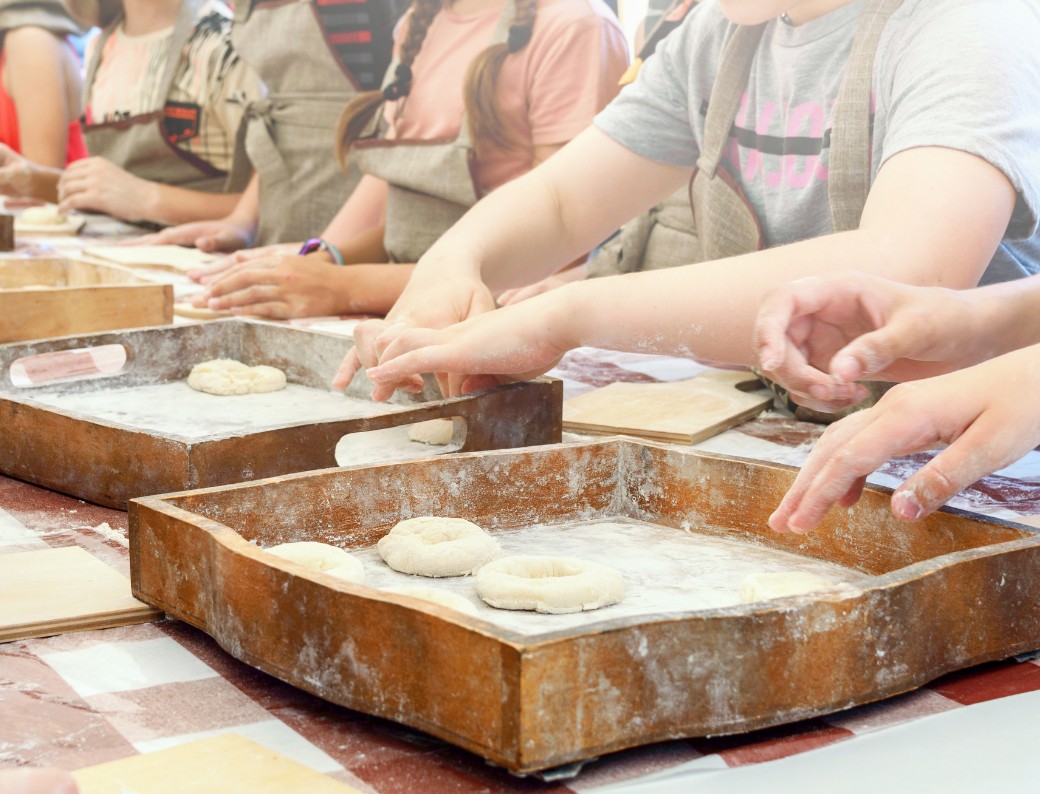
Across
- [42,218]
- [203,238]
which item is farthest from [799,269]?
[42,218]

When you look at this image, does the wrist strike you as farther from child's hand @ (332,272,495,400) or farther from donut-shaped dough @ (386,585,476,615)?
donut-shaped dough @ (386,585,476,615)

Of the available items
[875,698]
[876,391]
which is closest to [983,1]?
[876,391]

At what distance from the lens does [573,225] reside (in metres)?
2.24

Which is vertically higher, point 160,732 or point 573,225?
point 573,225

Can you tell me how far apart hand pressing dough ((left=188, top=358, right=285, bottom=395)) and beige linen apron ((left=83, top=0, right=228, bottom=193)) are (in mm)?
3125

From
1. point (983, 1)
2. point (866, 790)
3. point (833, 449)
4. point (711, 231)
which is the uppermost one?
point (983, 1)

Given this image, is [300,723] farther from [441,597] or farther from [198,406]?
[198,406]

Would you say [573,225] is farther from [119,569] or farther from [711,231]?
[119,569]

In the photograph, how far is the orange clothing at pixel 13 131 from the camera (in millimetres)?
6008

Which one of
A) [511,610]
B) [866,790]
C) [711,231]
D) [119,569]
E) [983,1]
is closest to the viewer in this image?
[866,790]

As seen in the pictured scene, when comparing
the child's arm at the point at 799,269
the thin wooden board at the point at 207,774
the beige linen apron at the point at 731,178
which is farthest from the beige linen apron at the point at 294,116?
the thin wooden board at the point at 207,774

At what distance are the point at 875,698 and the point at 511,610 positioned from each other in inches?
12.0

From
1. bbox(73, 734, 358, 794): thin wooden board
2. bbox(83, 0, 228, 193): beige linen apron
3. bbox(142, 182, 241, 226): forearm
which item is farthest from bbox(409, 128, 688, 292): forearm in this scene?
bbox(83, 0, 228, 193): beige linen apron

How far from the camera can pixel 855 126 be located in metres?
1.78
